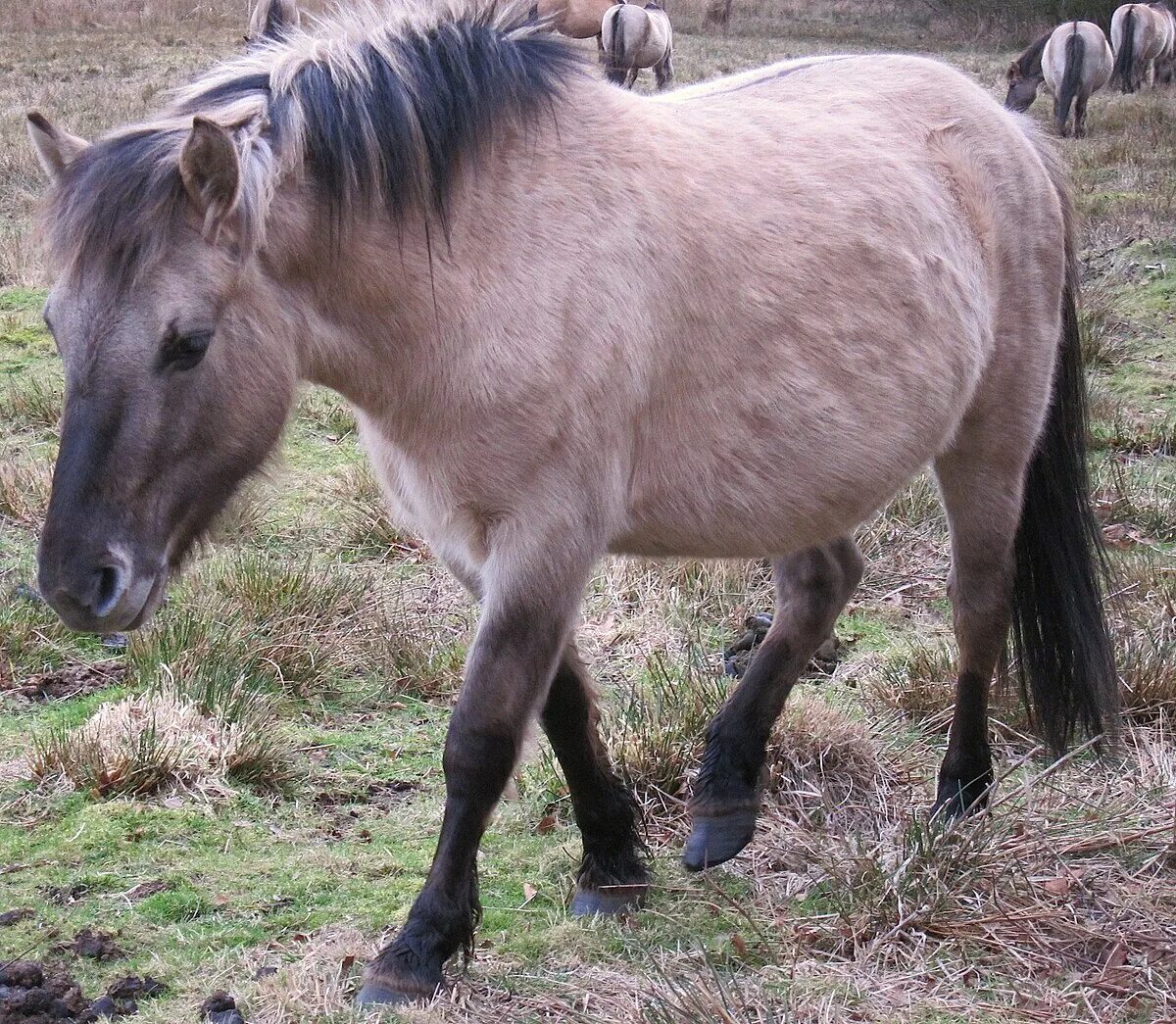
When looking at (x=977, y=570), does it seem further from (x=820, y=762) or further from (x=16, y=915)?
(x=16, y=915)

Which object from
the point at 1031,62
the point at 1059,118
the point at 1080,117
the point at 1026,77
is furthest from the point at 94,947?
the point at 1031,62

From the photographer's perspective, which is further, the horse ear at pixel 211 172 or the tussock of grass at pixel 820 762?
the tussock of grass at pixel 820 762

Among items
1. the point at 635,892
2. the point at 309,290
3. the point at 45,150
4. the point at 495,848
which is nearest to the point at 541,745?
the point at 495,848

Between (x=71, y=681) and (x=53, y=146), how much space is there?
229cm

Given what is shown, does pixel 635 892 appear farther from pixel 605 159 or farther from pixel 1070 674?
pixel 605 159

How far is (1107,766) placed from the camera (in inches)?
151

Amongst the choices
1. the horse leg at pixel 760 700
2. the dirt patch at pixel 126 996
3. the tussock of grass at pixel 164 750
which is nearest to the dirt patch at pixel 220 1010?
the dirt patch at pixel 126 996

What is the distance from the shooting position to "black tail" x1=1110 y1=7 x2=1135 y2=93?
909 inches

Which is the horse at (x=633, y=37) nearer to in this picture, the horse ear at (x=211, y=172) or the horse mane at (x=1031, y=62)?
the horse mane at (x=1031, y=62)

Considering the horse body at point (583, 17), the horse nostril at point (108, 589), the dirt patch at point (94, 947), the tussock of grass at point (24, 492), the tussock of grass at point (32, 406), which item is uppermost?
the horse nostril at point (108, 589)

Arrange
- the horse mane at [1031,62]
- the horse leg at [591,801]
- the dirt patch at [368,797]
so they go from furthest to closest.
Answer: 1. the horse mane at [1031,62]
2. the dirt patch at [368,797]
3. the horse leg at [591,801]

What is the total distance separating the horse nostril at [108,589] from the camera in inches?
96.1

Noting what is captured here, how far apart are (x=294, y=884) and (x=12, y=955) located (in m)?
0.68

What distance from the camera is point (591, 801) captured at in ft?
11.0
